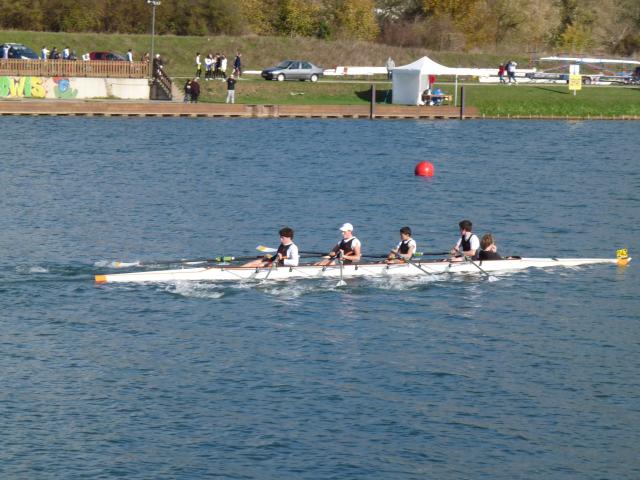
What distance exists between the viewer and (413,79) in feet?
297

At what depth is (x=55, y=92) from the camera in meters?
83.1

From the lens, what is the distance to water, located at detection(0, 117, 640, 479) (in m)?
22.8

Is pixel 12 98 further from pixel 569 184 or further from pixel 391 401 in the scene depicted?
pixel 391 401

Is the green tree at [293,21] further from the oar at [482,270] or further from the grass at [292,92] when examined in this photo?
the oar at [482,270]

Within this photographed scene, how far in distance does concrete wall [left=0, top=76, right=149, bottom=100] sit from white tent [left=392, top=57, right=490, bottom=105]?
19121 millimetres

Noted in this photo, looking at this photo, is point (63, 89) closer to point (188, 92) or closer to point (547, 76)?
point (188, 92)

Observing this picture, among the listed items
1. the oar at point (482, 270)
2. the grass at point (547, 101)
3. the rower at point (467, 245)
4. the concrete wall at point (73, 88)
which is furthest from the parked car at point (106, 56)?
the oar at point (482, 270)

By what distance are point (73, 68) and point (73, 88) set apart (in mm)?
1486

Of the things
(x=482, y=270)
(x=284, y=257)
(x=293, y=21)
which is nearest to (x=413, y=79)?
(x=293, y=21)

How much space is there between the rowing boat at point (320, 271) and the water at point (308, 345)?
0.32 m

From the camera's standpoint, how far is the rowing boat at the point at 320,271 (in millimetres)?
33844

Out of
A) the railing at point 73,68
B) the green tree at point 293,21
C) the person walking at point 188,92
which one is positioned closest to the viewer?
the railing at point 73,68

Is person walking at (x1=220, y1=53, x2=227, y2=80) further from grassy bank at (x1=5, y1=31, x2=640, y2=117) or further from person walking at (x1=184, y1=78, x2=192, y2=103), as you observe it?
person walking at (x1=184, y1=78, x2=192, y2=103)

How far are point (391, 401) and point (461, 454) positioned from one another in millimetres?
3005
